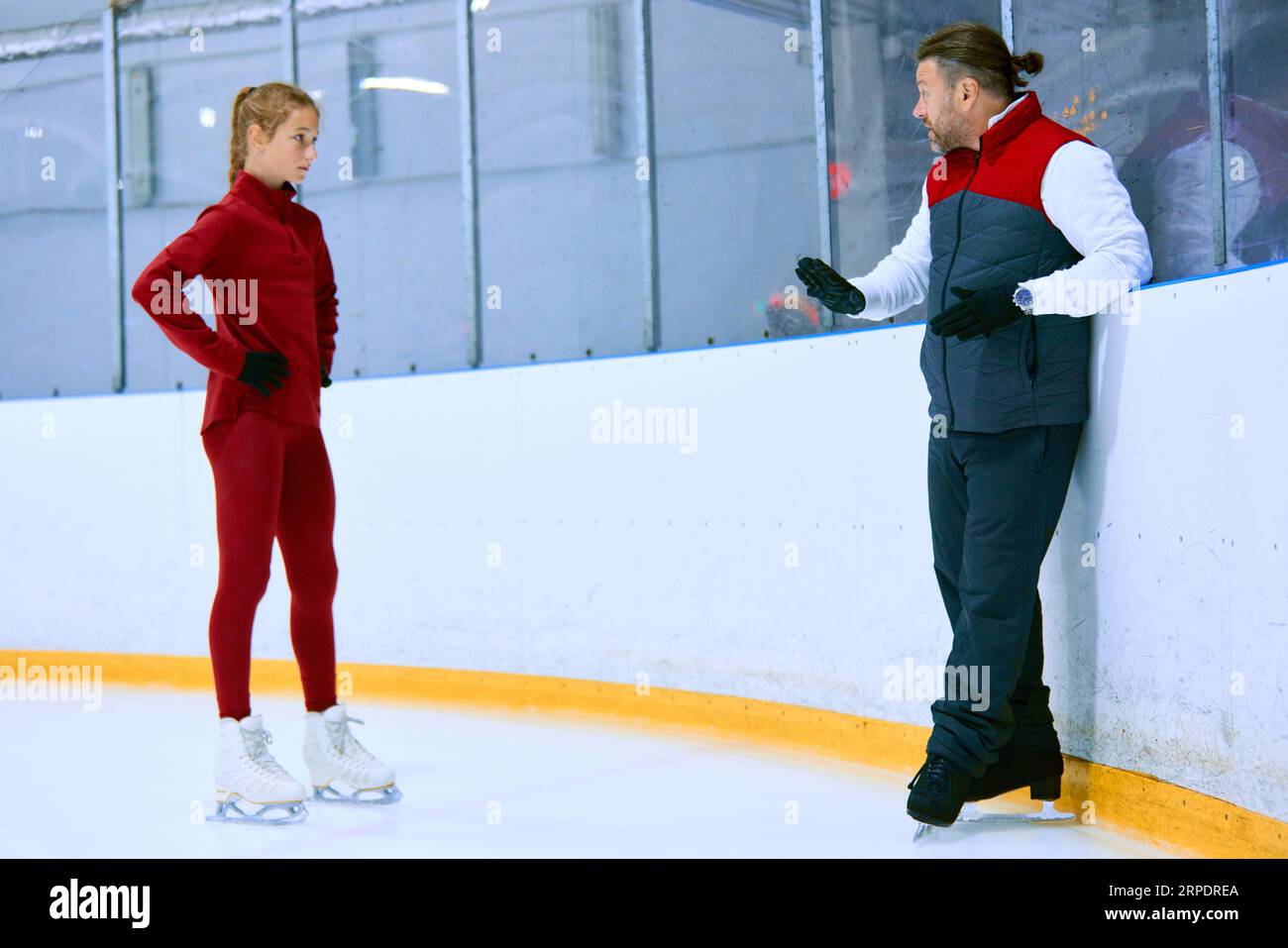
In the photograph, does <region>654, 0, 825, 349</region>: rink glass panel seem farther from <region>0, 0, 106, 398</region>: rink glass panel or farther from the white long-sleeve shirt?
<region>0, 0, 106, 398</region>: rink glass panel

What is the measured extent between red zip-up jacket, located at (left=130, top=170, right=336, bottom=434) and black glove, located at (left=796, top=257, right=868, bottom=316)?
1098 millimetres

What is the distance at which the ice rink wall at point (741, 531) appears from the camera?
243 centimetres

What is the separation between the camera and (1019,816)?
278cm

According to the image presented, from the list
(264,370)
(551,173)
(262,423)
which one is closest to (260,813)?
(262,423)

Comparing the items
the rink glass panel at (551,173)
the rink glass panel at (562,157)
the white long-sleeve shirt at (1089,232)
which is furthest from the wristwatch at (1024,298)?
the rink glass panel at (551,173)

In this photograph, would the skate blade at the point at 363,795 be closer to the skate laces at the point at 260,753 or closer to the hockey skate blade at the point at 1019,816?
the skate laces at the point at 260,753

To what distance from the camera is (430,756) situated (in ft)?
12.1

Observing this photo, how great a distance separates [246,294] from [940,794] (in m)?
1.75

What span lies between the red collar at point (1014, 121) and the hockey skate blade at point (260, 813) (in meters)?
1.94

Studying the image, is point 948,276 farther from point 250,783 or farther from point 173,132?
point 173,132

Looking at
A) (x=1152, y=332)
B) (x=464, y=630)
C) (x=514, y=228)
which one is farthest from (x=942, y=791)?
(x=514, y=228)

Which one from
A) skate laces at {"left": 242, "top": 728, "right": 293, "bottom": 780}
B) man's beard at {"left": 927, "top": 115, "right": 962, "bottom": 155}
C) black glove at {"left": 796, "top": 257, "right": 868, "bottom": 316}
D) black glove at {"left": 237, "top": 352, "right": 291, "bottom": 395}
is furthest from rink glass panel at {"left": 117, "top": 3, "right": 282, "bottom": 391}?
man's beard at {"left": 927, "top": 115, "right": 962, "bottom": 155}
